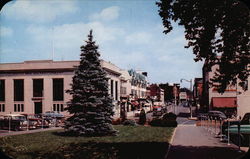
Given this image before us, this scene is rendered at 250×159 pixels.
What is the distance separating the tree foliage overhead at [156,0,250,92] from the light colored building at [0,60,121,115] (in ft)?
122

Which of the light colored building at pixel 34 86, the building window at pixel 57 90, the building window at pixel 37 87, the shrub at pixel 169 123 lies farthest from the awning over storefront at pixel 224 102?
the building window at pixel 37 87

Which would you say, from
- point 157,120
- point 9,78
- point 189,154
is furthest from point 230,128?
point 9,78

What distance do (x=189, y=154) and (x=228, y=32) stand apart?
524 cm

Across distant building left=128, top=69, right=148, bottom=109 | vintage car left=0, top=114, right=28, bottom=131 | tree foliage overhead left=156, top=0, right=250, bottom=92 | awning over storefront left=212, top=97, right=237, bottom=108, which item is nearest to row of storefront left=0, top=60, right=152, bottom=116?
awning over storefront left=212, top=97, right=237, bottom=108

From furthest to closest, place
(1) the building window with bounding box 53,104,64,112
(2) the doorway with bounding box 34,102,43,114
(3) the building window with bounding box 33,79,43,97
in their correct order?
1. (3) the building window with bounding box 33,79,43,97
2. (2) the doorway with bounding box 34,102,43,114
3. (1) the building window with bounding box 53,104,64,112

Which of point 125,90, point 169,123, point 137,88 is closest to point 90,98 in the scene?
point 169,123

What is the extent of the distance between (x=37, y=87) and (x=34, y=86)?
0.53 m

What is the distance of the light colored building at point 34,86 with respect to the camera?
48125 millimetres

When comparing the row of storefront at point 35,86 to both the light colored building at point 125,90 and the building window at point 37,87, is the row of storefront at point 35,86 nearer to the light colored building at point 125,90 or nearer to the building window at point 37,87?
the building window at point 37,87

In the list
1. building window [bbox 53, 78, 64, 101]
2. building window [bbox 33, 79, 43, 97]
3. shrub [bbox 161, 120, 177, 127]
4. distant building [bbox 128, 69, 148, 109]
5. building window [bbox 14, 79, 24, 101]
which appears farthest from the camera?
distant building [bbox 128, 69, 148, 109]

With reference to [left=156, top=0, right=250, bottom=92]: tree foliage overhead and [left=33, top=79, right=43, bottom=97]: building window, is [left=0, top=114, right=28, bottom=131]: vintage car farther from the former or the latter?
[left=33, top=79, right=43, bottom=97]: building window

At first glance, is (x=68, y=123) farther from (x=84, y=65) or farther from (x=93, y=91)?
(x=84, y=65)

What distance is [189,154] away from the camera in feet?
39.6

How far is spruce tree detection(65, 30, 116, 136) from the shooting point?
2020 cm
